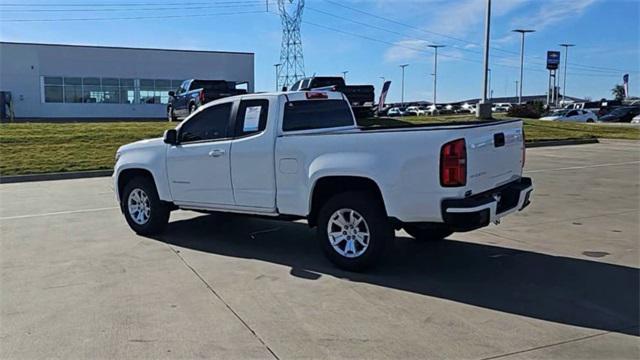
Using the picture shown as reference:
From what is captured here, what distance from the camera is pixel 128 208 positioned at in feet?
26.7

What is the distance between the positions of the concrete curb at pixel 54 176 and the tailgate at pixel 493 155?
508 inches

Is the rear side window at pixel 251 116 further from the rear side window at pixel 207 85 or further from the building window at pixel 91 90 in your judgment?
the building window at pixel 91 90

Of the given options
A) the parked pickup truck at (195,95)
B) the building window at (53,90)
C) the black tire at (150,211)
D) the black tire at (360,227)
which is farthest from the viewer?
the building window at (53,90)

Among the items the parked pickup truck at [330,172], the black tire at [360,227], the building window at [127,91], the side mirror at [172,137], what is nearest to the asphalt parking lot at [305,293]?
the black tire at [360,227]

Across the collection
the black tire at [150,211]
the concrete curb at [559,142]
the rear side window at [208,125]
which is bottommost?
the black tire at [150,211]

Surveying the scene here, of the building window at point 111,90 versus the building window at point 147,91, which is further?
the building window at point 147,91

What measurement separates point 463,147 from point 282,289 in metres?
2.14

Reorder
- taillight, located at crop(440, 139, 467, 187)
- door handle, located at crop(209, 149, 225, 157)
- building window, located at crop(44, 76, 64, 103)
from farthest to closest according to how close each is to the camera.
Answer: building window, located at crop(44, 76, 64, 103)
door handle, located at crop(209, 149, 225, 157)
taillight, located at crop(440, 139, 467, 187)

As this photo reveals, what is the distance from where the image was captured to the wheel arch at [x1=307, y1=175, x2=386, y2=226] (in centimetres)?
579

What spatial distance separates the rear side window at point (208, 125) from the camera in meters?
7.20

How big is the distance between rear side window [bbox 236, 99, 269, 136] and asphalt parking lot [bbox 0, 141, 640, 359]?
148 cm

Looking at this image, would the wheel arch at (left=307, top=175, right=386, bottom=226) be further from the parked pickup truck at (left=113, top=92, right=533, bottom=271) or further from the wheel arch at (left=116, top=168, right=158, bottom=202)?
the wheel arch at (left=116, top=168, right=158, bottom=202)

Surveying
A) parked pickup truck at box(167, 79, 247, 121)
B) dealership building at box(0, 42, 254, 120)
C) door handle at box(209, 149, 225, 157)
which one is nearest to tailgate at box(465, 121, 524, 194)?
door handle at box(209, 149, 225, 157)

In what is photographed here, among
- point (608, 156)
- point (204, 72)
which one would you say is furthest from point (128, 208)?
point (204, 72)
